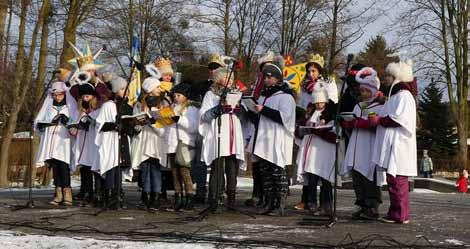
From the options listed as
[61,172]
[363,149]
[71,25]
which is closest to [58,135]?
[61,172]

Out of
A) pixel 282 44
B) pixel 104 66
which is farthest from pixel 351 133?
pixel 282 44

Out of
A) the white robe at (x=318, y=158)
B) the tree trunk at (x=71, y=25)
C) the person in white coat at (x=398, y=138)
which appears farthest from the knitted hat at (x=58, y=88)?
the tree trunk at (x=71, y=25)

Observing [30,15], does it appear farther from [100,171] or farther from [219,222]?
[219,222]

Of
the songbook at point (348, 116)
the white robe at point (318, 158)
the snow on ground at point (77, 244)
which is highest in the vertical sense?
the songbook at point (348, 116)

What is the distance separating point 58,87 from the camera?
29.6 ft

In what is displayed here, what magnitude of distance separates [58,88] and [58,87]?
2 centimetres

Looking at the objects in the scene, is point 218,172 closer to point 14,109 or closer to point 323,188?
point 323,188

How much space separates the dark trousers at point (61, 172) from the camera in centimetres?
896

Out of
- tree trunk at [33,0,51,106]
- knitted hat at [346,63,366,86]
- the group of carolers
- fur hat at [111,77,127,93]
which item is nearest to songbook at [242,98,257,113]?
the group of carolers

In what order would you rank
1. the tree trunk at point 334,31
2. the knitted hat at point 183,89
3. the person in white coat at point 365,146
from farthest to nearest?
the tree trunk at point 334,31 < the knitted hat at point 183,89 < the person in white coat at point 365,146

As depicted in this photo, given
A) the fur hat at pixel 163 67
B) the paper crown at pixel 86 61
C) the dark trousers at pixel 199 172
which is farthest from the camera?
the paper crown at pixel 86 61

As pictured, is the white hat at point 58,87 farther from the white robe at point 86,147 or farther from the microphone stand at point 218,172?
the microphone stand at point 218,172

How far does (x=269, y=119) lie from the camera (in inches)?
309

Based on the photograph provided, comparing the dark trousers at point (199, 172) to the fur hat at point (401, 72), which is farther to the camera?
the dark trousers at point (199, 172)
